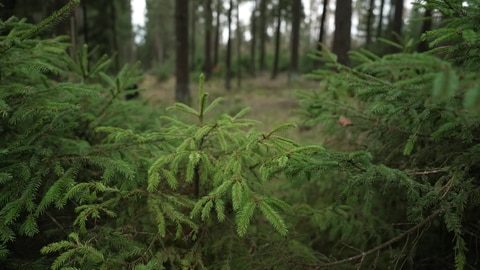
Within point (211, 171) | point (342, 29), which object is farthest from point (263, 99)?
point (211, 171)

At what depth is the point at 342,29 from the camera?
904cm

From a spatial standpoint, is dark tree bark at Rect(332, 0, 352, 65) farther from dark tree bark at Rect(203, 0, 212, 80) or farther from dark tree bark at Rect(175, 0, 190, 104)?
dark tree bark at Rect(203, 0, 212, 80)

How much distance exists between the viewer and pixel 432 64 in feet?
4.27

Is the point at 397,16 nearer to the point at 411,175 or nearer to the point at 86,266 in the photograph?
the point at 411,175

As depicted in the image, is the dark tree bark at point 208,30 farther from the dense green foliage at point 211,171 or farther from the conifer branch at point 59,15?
the conifer branch at point 59,15

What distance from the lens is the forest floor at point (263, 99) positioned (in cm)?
1003

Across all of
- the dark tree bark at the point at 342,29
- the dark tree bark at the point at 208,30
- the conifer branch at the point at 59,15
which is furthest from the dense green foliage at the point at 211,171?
the dark tree bark at the point at 208,30

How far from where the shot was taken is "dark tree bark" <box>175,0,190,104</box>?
11305 millimetres

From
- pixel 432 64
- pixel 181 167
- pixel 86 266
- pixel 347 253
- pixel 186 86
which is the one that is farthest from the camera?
pixel 186 86

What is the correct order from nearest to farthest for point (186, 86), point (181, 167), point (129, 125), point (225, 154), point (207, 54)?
point (225, 154) → point (181, 167) → point (129, 125) → point (186, 86) → point (207, 54)

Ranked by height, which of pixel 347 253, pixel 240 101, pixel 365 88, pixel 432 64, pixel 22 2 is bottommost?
pixel 347 253

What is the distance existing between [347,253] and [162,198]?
284 centimetres

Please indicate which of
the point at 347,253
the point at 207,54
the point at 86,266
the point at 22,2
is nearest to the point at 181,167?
the point at 86,266

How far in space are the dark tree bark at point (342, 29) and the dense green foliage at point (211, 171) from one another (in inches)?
244
